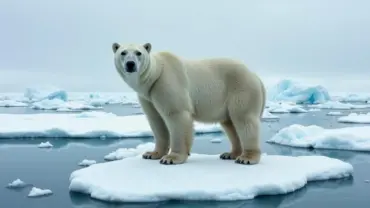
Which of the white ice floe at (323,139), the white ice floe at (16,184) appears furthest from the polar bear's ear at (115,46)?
the white ice floe at (323,139)

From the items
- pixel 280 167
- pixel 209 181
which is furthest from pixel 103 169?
pixel 280 167

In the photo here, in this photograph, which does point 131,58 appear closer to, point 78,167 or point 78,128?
point 78,167

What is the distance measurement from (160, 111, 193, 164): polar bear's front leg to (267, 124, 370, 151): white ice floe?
512 cm

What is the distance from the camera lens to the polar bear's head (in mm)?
4559

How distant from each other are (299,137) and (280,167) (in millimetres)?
5408

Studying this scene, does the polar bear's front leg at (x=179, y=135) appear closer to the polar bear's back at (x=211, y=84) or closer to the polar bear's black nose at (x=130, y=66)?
the polar bear's back at (x=211, y=84)

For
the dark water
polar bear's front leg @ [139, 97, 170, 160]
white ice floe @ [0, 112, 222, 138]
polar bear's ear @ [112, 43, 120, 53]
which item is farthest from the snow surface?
polar bear's ear @ [112, 43, 120, 53]

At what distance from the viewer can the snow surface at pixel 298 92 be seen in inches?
1340

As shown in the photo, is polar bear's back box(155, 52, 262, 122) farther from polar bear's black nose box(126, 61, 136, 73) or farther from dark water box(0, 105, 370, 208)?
dark water box(0, 105, 370, 208)

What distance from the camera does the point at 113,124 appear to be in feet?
44.0

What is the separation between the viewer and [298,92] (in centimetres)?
3428

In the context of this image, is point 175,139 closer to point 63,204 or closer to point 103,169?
point 103,169

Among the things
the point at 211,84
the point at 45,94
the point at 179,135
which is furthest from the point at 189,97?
the point at 45,94

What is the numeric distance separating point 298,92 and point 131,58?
31342 mm
